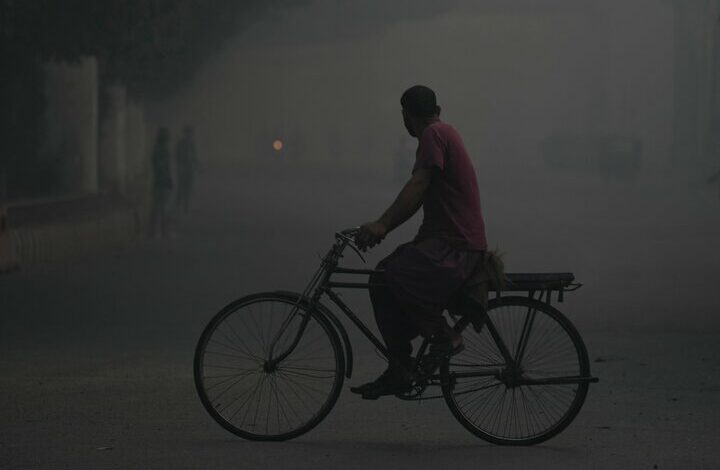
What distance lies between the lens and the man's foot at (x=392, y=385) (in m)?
7.35

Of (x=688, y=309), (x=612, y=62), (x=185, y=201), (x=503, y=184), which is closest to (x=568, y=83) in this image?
(x=612, y=62)

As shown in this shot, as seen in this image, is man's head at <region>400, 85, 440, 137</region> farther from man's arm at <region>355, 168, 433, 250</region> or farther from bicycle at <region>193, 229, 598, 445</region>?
bicycle at <region>193, 229, 598, 445</region>

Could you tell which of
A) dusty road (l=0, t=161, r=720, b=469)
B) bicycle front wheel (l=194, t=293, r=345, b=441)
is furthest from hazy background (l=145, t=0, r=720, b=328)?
bicycle front wheel (l=194, t=293, r=345, b=441)

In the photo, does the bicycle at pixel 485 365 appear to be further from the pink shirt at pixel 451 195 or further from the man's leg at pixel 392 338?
the pink shirt at pixel 451 195

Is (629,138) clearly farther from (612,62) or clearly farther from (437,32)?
(437,32)

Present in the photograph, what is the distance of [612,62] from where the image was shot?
42281mm

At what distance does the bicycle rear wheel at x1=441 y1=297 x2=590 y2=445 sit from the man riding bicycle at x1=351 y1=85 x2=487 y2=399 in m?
0.20

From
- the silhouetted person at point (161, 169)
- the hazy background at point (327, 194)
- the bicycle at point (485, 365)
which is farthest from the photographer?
the silhouetted person at point (161, 169)

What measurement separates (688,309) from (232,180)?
28005mm

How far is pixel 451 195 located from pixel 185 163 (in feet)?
72.3

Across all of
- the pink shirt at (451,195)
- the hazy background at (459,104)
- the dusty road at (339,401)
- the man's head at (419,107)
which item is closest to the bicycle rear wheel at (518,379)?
the dusty road at (339,401)

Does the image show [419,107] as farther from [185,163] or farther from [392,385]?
[185,163]

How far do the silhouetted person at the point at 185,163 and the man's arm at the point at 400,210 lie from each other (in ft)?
68.8

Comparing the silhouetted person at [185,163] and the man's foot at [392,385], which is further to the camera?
the silhouetted person at [185,163]
